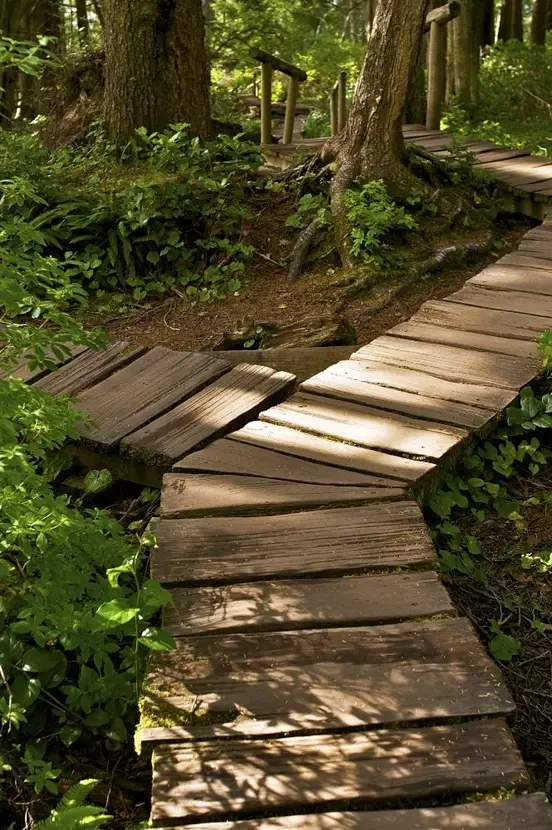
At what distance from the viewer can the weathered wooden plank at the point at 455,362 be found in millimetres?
5043

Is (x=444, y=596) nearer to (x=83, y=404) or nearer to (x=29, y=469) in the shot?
(x=29, y=469)

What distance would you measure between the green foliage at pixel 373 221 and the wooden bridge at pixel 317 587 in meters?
2.24

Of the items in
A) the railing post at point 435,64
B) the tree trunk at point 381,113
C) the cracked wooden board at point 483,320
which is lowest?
the cracked wooden board at point 483,320

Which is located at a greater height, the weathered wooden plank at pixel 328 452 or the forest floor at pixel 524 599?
the weathered wooden plank at pixel 328 452

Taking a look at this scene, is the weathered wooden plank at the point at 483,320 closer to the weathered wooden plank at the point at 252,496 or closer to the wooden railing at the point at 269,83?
the weathered wooden plank at the point at 252,496

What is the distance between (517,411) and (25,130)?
796 cm

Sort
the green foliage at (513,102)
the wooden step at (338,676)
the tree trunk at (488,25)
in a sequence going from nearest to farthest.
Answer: the wooden step at (338,676)
the green foliage at (513,102)
the tree trunk at (488,25)

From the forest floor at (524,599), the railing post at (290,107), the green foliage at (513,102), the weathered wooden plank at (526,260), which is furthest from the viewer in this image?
the green foliage at (513,102)

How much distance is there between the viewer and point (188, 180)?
8.57m

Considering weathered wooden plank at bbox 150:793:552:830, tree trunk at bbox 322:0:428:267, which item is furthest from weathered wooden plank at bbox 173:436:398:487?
tree trunk at bbox 322:0:428:267

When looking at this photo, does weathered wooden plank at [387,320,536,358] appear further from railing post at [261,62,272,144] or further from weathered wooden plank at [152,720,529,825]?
railing post at [261,62,272,144]

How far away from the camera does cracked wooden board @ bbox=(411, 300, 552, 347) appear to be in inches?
225

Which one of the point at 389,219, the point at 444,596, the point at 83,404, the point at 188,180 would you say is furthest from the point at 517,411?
the point at 188,180

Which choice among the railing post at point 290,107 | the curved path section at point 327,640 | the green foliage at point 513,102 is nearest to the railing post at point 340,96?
the railing post at point 290,107
